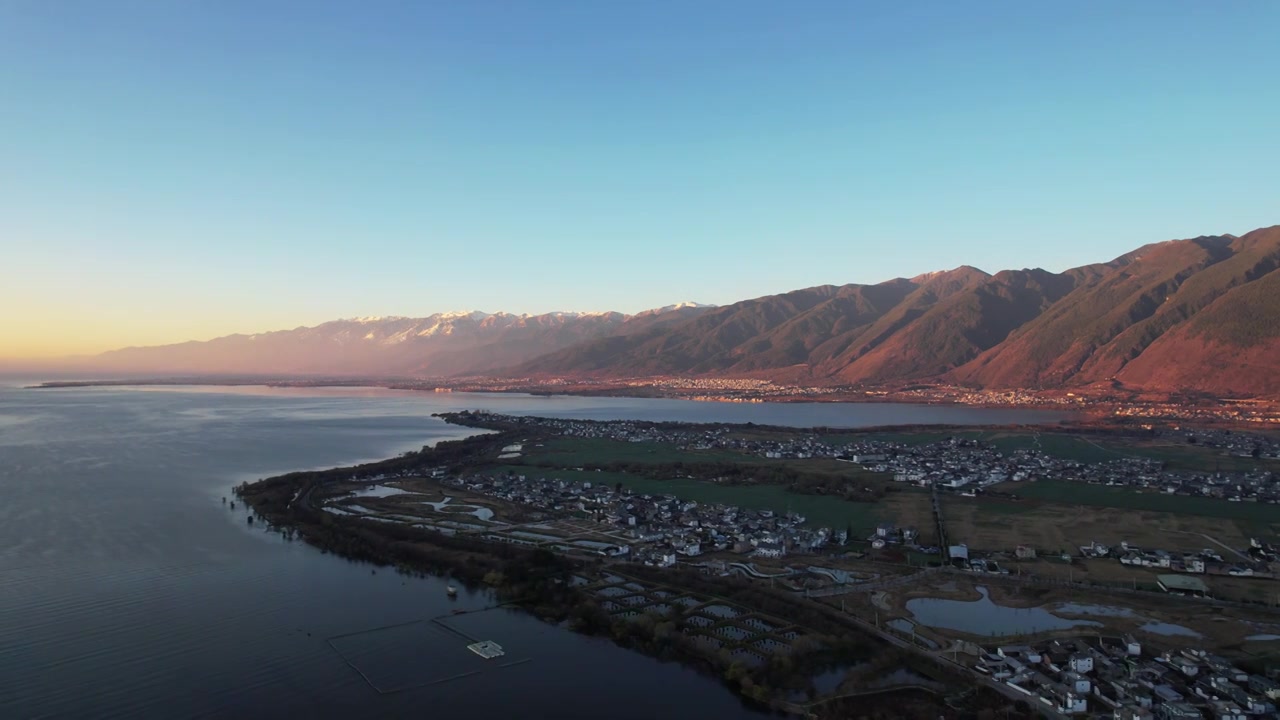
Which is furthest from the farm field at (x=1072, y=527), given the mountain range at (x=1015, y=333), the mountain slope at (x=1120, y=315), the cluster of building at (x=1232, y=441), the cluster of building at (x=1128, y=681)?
the mountain slope at (x=1120, y=315)

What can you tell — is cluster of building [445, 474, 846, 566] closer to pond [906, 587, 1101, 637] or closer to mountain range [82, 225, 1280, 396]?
pond [906, 587, 1101, 637]

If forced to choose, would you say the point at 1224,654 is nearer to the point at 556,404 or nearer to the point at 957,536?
the point at 957,536

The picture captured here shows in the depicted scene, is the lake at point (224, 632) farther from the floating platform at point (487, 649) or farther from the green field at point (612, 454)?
the green field at point (612, 454)

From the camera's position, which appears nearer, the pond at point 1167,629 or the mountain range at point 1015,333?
the pond at point 1167,629

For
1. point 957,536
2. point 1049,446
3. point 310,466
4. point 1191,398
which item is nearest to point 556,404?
point 310,466

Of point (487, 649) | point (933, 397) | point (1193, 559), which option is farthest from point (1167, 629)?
point (933, 397)

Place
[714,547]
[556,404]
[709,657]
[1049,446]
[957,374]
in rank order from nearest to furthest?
[709,657], [714,547], [1049,446], [556,404], [957,374]

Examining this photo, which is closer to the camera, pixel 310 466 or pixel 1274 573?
pixel 1274 573

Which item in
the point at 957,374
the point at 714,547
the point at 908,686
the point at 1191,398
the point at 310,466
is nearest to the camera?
the point at 908,686
